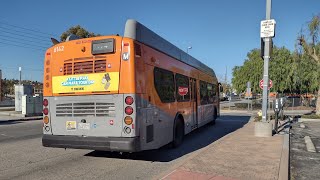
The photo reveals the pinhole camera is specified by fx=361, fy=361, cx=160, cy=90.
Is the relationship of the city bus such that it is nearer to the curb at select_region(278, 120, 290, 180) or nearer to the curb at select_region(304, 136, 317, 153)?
the curb at select_region(278, 120, 290, 180)

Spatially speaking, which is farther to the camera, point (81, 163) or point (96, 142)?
point (81, 163)

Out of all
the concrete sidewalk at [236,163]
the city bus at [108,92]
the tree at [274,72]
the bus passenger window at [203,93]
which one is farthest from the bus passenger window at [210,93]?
the tree at [274,72]

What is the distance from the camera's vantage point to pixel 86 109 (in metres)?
8.39

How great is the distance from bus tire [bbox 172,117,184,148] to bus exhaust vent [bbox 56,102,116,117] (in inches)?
114

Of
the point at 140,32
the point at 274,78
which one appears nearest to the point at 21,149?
the point at 140,32

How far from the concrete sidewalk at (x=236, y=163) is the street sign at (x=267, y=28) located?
4.79m

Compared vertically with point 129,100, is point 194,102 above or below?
below

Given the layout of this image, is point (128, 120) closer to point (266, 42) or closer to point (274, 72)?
point (266, 42)

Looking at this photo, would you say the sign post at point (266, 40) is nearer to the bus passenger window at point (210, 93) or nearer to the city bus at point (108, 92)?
the bus passenger window at point (210, 93)

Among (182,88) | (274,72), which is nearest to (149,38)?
(182,88)

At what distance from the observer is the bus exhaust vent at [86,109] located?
8125 mm

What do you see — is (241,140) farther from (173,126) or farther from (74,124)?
(74,124)

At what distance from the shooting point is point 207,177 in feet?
22.3

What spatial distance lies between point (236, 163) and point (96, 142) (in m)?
3.21
